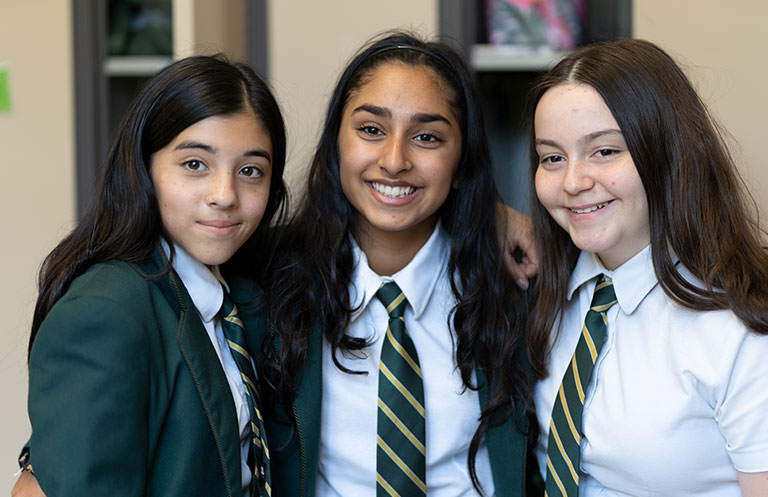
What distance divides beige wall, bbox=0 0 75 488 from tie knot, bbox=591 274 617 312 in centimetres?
166

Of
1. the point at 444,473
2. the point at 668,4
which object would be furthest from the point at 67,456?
the point at 668,4

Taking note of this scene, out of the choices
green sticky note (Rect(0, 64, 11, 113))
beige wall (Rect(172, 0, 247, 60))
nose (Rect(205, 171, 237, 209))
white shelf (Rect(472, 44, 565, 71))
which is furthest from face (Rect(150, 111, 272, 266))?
green sticky note (Rect(0, 64, 11, 113))

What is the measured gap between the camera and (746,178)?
1.84 metres

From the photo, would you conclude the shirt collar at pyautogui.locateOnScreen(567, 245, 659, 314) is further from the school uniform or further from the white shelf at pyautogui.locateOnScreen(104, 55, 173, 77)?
the white shelf at pyautogui.locateOnScreen(104, 55, 173, 77)

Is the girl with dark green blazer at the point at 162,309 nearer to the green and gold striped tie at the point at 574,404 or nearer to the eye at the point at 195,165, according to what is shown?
the eye at the point at 195,165

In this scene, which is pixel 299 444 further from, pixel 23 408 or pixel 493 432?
pixel 23 408

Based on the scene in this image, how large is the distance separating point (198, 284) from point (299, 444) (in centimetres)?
37

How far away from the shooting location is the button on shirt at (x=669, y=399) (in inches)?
48.2

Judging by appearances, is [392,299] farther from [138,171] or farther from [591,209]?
[138,171]

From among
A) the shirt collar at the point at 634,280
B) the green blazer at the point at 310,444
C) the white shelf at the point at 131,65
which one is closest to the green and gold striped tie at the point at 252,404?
the green blazer at the point at 310,444

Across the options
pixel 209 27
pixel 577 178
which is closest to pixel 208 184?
pixel 577 178

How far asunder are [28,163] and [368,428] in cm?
148

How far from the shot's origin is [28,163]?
7.81 feet

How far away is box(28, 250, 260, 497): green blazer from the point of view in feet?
3.72
